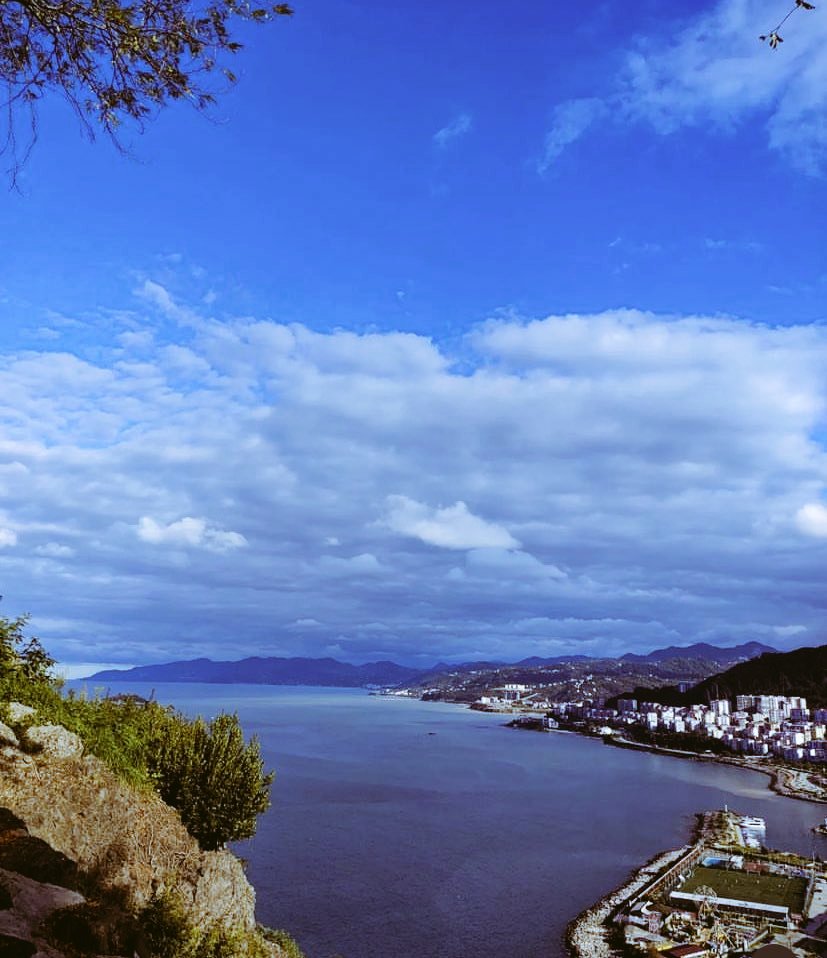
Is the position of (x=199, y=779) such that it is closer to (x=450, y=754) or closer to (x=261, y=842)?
(x=261, y=842)

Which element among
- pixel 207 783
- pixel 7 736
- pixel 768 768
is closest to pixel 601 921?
pixel 207 783

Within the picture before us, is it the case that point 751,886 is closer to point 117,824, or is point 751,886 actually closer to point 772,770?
point 117,824

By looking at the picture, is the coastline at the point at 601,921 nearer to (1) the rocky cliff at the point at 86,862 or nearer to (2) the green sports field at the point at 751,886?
(2) the green sports field at the point at 751,886

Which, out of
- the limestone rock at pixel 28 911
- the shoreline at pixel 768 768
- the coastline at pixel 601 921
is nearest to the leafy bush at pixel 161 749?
the limestone rock at pixel 28 911

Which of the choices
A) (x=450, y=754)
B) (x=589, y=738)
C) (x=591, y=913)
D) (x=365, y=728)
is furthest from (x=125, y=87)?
(x=589, y=738)

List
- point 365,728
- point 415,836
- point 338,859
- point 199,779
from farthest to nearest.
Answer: point 365,728
point 415,836
point 338,859
point 199,779

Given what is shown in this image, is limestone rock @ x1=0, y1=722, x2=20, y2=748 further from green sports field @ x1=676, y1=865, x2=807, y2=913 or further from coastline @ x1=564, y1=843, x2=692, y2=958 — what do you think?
green sports field @ x1=676, y1=865, x2=807, y2=913

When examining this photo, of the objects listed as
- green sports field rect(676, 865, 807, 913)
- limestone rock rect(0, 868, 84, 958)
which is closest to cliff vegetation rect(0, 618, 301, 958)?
limestone rock rect(0, 868, 84, 958)
